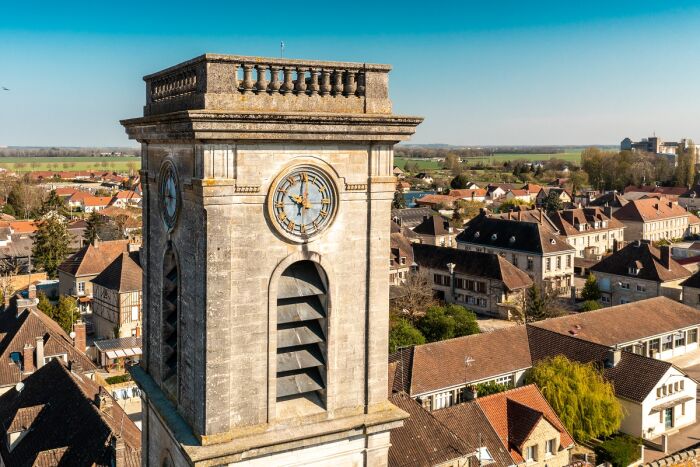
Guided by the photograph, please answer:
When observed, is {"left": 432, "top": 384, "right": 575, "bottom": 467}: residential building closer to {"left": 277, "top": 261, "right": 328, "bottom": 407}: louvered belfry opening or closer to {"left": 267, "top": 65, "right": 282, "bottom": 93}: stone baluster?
{"left": 277, "top": 261, "right": 328, "bottom": 407}: louvered belfry opening

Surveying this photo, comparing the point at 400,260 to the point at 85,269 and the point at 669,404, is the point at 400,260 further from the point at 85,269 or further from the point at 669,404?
the point at 669,404

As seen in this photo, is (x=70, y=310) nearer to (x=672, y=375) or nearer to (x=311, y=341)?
(x=672, y=375)

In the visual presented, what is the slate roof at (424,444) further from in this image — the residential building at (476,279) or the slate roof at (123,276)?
the slate roof at (123,276)

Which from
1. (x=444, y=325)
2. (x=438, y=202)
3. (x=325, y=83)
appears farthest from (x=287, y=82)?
(x=438, y=202)

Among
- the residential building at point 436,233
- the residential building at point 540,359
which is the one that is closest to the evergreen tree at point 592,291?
the residential building at point 540,359

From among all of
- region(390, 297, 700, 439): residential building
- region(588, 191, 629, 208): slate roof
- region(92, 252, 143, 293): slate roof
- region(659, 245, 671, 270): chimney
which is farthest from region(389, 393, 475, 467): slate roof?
region(588, 191, 629, 208): slate roof
